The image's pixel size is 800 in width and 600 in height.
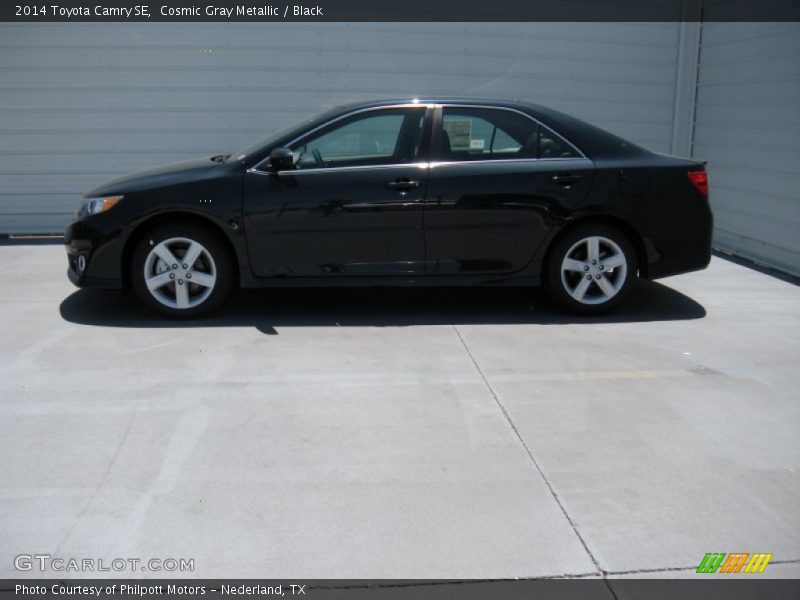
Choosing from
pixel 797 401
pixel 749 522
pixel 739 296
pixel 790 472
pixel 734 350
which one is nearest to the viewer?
pixel 749 522

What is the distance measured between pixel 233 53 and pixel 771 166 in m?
5.68

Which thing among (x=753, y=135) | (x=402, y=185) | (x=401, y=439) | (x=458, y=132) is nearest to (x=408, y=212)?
(x=402, y=185)

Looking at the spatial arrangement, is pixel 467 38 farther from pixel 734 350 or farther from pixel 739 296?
pixel 734 350

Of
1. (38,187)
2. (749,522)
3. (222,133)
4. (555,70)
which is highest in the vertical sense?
(555,70)

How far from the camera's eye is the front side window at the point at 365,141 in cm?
637

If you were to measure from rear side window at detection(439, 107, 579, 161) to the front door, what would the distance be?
0.23 meters

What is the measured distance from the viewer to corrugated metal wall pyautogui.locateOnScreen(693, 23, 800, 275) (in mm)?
8242

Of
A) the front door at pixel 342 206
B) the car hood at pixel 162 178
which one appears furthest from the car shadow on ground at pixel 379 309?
the car hood at pixel 162 178

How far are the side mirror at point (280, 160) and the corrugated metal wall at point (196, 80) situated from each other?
352cm

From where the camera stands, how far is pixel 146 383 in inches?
199

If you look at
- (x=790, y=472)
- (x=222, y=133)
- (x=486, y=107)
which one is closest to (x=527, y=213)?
(x=486, y=107)

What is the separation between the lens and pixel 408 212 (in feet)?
20.7

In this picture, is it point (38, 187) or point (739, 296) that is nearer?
point (739, 296)
